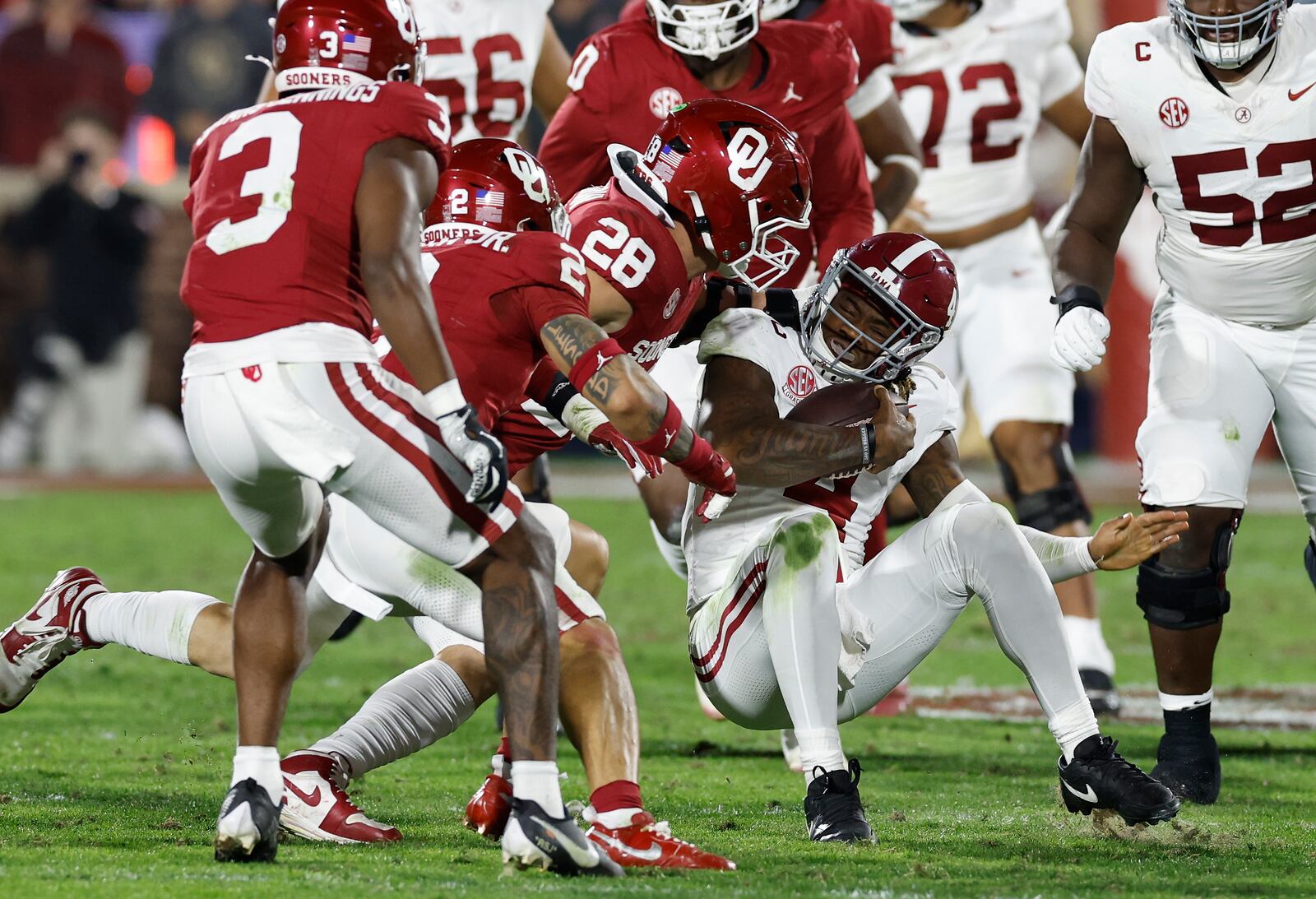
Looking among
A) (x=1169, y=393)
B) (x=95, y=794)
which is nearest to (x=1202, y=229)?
(x=1169, y=393)

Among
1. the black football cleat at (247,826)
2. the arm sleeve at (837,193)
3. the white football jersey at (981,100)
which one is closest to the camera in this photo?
the black football cleat at (247,826)

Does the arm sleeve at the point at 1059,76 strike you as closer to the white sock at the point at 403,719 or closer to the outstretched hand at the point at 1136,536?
the outstretched hand at the point at 1136,536

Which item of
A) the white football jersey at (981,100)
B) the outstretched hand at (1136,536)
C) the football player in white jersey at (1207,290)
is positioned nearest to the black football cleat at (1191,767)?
the football player in white jersey at (1207,290)

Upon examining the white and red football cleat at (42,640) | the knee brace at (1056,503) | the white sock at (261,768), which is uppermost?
the white sock at (261,768)

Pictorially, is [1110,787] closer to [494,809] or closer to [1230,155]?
[494,809]

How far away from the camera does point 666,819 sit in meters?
4.25

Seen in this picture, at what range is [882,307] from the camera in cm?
412

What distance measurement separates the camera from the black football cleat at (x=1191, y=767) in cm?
457

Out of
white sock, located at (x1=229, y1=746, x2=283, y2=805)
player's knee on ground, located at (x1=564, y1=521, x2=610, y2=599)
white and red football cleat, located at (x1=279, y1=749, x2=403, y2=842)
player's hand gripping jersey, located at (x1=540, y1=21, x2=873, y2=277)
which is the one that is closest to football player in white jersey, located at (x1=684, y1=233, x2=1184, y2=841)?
player's knee on ground, located at (x1=564, y1=521, x2=610, y2=599)

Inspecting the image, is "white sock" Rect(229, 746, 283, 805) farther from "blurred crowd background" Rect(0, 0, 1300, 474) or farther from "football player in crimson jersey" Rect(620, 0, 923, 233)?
"blurred crowd background" Rect(0, 0, 1300, 474)

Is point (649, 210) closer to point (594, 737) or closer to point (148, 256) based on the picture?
point (594, 737)

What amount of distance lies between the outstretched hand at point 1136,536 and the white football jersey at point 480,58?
2.78 metres

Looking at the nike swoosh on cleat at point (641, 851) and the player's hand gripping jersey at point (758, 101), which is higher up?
the player's hand gripping jersey at point (758, 101)

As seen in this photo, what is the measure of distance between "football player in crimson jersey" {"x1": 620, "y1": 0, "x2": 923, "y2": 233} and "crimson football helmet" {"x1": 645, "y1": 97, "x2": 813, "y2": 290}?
1898mm
